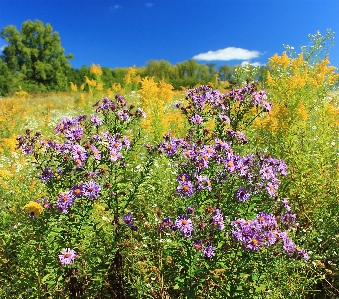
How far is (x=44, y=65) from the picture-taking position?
4234 cm

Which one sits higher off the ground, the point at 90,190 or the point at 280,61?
the point at 280,61

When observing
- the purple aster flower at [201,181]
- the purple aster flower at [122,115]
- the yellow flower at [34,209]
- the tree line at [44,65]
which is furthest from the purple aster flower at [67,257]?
the tree line at [44,65]

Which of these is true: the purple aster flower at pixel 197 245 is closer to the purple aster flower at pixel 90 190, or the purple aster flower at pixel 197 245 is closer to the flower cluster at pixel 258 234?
the flower cluster at pixel 258 234

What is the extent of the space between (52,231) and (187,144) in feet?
3.70

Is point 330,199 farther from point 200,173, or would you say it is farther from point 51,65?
point 51,65

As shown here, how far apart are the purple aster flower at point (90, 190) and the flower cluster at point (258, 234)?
2.89 feet

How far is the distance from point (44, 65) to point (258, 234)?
1759 inches

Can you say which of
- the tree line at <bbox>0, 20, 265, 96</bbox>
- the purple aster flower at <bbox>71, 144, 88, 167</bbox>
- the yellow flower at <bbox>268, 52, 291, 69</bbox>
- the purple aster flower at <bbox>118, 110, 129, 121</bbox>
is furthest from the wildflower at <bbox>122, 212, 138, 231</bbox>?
the tree line at <bbox>0, 20, 265, 96</bbox>

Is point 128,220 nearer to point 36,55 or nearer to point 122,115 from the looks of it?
point 122,115

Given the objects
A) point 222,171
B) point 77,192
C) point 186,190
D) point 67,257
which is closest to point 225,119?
point 222,171

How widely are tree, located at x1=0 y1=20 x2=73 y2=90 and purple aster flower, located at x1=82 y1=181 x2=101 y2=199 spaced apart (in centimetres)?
4036

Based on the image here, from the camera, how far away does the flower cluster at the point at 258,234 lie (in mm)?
1966

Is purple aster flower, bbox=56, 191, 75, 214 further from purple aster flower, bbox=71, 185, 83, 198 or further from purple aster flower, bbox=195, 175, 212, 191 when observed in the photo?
purple aster flower, bbox=195, 175, 212, 191

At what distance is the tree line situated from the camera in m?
38.1
